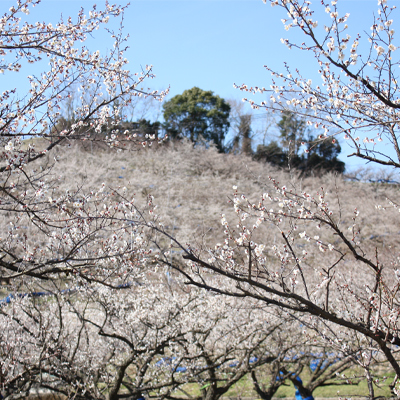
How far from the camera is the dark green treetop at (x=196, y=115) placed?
34.5 m

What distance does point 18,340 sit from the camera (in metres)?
5.60

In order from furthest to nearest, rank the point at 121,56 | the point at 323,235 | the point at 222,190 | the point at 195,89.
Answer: the point at 195,89, the point at 222,190, the point at 323,235, the point at 121,56

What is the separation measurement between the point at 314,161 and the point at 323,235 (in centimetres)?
1253

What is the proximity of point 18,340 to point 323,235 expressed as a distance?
2044cm

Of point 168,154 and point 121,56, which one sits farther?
point 168,154

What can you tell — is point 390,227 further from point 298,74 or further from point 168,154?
point 298,74

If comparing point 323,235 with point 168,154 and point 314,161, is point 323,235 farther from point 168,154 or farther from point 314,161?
point 168,154

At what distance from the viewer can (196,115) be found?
34.7 metres

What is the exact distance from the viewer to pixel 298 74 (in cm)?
374

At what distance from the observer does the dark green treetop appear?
34.5 meters

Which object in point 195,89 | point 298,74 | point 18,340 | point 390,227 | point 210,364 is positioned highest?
point 195,89

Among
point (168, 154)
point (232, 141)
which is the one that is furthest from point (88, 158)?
point (232, 141)

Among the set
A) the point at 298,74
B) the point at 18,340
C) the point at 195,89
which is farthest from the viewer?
the point at 195,89

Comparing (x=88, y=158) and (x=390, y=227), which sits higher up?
(x=88, y=158)
